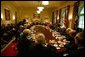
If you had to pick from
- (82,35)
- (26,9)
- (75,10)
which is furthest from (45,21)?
(82,35)

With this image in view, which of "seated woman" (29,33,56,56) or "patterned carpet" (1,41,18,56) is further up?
"seated woman" (29,33,56,56)

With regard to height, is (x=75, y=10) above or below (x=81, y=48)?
above

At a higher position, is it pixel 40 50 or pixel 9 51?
pixel 40 50

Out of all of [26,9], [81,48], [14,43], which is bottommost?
[14,43]

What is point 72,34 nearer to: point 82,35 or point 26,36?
point 26,36

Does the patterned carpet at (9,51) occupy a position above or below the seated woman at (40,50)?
below

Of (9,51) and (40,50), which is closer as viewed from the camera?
(40,50)

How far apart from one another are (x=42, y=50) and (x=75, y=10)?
11.5 feet

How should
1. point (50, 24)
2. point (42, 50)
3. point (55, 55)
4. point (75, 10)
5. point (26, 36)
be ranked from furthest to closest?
point (50, 24) → point (75, 10) → point (26, 36) → point (55, 55) → point (42, 50)

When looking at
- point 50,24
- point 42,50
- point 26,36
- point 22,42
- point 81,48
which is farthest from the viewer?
point 50,24

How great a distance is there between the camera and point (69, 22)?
598 cm

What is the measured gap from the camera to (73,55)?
5.48ft

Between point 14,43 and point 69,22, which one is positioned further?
point 69,22

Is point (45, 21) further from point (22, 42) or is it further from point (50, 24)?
point (22, 42)
